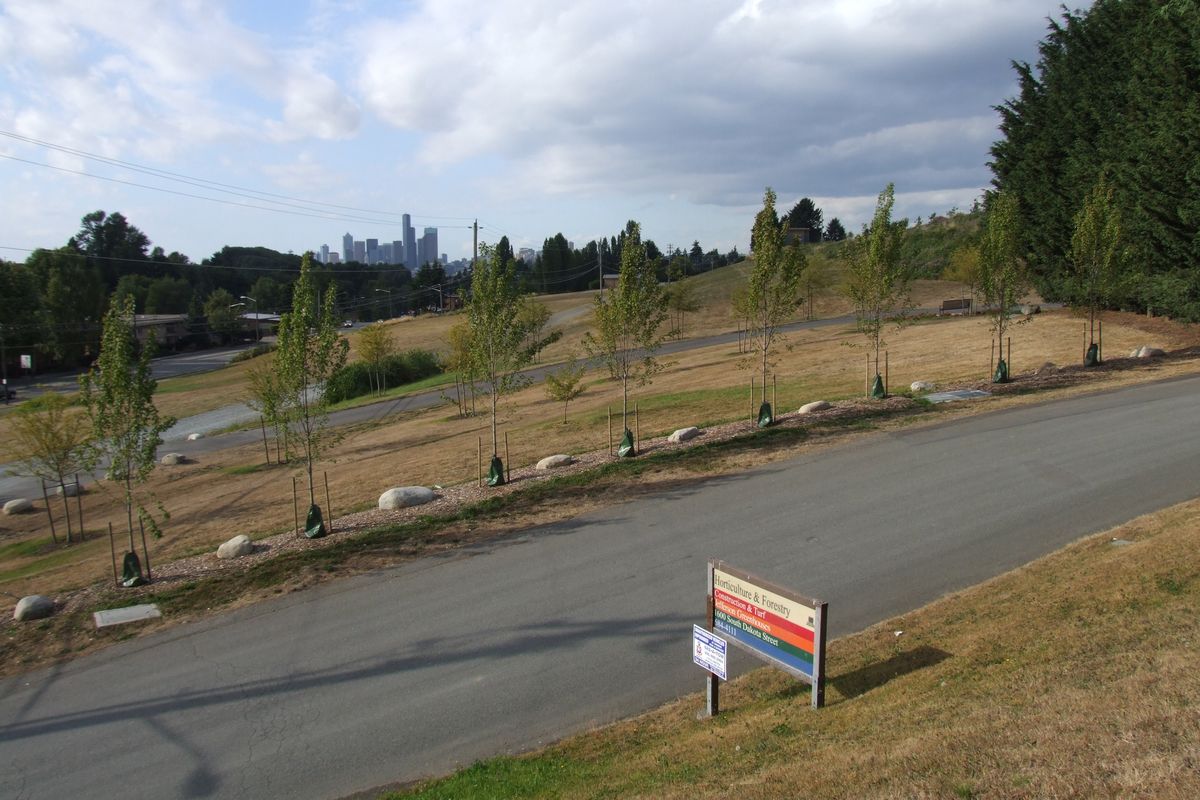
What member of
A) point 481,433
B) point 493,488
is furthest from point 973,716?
point 481,433

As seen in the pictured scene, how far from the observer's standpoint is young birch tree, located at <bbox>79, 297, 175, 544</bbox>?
561 inches

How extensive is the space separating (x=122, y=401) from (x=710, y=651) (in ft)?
39.5

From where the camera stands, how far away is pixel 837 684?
27.7 ft

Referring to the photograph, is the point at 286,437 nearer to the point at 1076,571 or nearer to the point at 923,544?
the point at 923,544

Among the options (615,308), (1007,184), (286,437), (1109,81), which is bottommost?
(286,437)

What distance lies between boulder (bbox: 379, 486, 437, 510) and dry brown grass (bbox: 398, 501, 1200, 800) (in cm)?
988

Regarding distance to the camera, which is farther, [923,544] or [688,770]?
[923,544]

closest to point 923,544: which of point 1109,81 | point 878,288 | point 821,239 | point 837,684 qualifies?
point 837,684

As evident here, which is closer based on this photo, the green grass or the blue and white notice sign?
the blue and white notice sign

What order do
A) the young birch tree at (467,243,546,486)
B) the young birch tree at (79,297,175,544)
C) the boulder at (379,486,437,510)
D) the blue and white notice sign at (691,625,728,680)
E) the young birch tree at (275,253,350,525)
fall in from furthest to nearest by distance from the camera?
the young birch tree at (467,243,546,486) < the boulder at (379,486,437,510) < the young birch tree at (275,253,350,525) < the young birch tree at (79,297,175,544) < the blue and white notice sign at (691,625,728,680)

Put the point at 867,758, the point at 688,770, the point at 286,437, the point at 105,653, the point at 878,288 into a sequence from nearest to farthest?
1. the point at 867,758
2. the point at 688,770
3. the point at 105,653
4. the point at 286,437
5. the point at 878,288

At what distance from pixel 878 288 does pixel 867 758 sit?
1930cm

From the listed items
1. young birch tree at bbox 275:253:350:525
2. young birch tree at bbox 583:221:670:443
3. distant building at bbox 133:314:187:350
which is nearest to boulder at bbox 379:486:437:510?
young birch tree at bbox 275:253:350:525

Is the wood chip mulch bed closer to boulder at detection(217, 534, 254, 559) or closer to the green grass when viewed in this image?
boulder at detection(217, 534, 254, 559)
